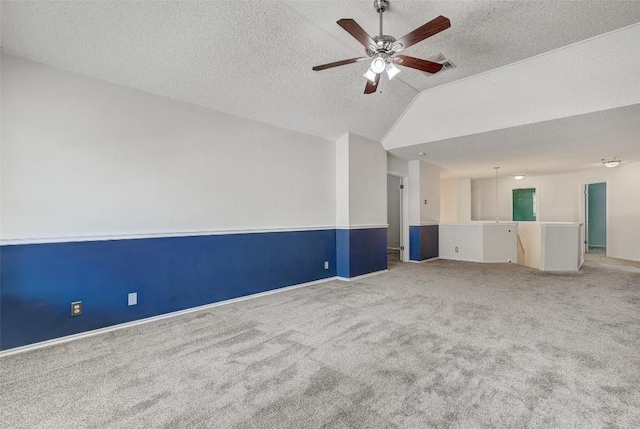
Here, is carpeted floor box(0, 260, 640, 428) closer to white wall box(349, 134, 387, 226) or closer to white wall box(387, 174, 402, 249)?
white wall box(349, 134, 387, 226)

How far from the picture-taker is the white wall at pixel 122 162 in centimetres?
254

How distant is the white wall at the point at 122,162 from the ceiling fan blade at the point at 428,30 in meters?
2.44

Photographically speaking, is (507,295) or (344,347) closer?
(344,347)

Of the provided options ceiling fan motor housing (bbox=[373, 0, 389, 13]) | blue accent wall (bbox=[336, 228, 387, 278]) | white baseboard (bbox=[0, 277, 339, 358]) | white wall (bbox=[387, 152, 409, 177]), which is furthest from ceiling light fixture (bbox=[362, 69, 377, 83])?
white wall (bbox=[387, 152, 409, 177])

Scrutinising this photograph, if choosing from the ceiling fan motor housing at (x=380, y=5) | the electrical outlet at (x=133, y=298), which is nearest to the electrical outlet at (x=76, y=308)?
the electrical outlet at (x=133, y=298)

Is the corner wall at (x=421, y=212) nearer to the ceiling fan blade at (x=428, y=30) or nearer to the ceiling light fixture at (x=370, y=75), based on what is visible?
the ceiling light fixture at (x=370, y=75)

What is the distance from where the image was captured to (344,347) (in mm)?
2531

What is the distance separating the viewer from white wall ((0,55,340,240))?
2.54m

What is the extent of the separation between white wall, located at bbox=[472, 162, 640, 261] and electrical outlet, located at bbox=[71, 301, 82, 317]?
35.2 ft

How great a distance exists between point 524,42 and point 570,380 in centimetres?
334

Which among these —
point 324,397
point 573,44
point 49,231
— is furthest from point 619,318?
point 49,231

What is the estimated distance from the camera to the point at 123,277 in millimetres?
3018

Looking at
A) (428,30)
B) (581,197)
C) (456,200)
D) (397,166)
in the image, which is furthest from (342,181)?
(581,197)

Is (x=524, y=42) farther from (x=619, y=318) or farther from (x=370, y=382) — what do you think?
(x=370, y=382)
